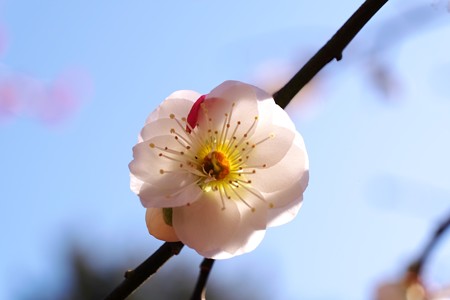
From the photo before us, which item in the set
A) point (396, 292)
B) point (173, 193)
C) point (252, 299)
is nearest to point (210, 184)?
point (173, 193)

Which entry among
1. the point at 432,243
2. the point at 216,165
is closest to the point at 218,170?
the point at 216,165

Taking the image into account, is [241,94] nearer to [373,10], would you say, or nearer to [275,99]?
[275,99]

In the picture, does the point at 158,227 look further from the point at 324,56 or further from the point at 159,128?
the point at 324,56

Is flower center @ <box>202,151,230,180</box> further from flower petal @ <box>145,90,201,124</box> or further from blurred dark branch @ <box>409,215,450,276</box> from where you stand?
blurred dark branch @ <box>409,215,450,276</box>

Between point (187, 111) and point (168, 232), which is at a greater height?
point (187, 111)

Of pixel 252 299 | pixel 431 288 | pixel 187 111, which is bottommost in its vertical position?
pixel 431 288

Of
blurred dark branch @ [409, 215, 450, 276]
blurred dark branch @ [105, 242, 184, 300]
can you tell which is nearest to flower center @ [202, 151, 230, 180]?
blurred dark branch @ [105, 242, 184, 300]

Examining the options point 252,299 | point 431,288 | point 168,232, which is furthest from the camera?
point 252,299

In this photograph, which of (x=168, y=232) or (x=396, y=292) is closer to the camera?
(x=168, y=232)
